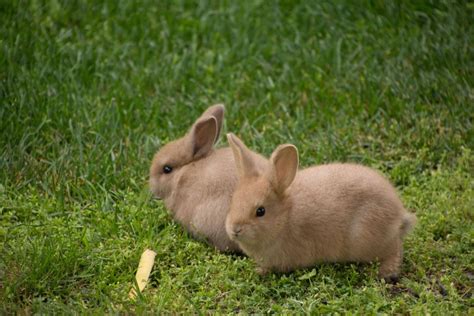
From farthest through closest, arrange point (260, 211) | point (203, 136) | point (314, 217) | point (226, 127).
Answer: point (226, 127) → point (203, 136) → point (314, 217) → point (260, 211)

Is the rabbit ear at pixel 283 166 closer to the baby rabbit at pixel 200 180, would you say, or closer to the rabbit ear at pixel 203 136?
the baby rabbit at pixel 200 180

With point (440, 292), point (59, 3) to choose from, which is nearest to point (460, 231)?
point (440, 292)

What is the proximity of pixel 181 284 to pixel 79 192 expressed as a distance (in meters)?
1.40

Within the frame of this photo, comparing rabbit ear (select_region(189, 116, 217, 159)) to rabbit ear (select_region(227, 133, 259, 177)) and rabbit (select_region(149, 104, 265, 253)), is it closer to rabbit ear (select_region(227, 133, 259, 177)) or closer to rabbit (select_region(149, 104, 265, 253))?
rabbit (select_region(149, 104, 265, 253))

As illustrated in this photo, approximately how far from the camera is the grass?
17.2ft

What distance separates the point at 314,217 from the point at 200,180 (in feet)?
3.39

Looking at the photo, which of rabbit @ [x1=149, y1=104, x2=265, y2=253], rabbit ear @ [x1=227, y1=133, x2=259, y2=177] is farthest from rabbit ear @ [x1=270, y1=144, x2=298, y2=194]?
rabbit @ [x1=149, y1=104, x2=265, y2=253]

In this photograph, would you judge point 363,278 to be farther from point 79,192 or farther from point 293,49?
point 293,49

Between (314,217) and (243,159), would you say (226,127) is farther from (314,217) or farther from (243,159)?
(314,217)

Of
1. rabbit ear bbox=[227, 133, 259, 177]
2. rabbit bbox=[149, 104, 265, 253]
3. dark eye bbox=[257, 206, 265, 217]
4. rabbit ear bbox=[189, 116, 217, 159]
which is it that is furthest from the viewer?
rabbit ear bbox=[189, 116, 217, 159]

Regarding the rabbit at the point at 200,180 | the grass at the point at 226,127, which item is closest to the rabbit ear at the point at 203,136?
the rabbit at the point at 200,180

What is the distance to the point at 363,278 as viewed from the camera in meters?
5.37

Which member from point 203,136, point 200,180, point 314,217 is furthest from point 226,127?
point 314,217

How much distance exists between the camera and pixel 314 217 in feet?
17.5
